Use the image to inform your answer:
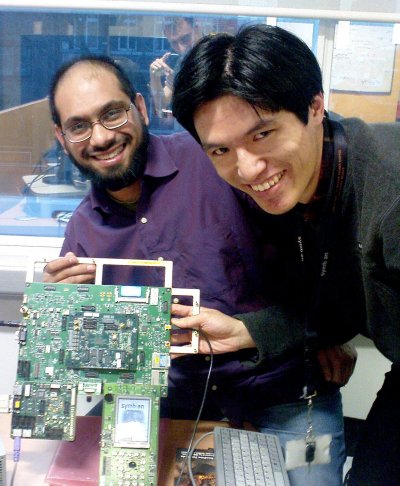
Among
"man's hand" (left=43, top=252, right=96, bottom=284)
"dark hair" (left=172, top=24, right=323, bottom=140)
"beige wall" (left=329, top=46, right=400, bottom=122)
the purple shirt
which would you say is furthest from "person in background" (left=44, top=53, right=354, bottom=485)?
"beige wall" (left=329, top=46, right=400, bottom=122)

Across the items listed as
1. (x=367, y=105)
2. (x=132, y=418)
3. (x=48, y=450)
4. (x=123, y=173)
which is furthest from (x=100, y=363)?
(x=367, y=105)

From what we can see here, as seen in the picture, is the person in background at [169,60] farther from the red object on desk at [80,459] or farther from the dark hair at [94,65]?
the red object on desk at [80,459]

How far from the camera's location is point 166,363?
117cm

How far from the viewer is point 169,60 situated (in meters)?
1.78

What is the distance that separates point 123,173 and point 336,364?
2.35 ft

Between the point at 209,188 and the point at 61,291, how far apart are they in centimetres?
45

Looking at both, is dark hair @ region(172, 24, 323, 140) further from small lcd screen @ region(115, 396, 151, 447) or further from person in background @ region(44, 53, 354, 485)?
small lcd screen @ region(115, 396, 151, 447)

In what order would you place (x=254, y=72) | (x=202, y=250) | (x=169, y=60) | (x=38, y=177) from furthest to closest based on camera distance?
(x=38, y=177)
(x=169, y=60)
(x=202, y=250)
(x=254, y=72)

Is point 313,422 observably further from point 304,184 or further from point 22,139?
point 22,139

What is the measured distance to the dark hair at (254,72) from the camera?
1.07 m

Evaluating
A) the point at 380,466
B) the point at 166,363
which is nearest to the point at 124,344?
the point at 166,363

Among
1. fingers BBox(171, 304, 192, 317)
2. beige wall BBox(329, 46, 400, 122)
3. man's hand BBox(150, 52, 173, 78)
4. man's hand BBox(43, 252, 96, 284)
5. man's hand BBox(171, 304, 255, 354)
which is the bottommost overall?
man's hand BBox(171, 304, 255, 354)

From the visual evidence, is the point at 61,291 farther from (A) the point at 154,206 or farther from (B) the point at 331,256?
(B) the point at 331,256

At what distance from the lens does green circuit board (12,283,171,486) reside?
1.14 meters
